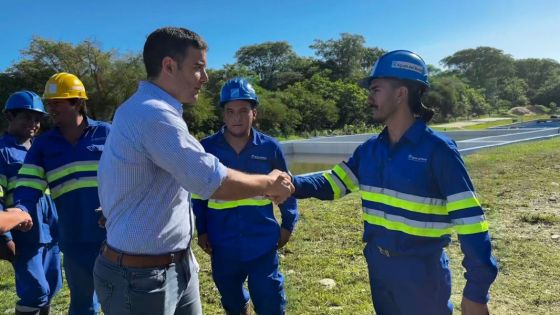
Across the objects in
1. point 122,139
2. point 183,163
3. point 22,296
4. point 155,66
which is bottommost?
point 22,296

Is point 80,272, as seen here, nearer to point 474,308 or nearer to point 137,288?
point 137,288

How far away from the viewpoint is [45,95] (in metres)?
3.12

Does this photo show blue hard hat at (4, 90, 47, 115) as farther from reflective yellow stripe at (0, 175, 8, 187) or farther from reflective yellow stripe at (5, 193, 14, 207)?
reflective yellow stripe at (5, 193, 14, 207)

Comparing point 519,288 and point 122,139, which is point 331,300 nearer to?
point 519,288

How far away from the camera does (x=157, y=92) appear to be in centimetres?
203

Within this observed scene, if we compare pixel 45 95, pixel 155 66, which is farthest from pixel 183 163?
pixel 45 95

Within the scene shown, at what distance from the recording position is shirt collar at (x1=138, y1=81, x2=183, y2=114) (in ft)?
6.64

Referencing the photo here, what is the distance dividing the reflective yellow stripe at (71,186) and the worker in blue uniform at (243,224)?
→ 28.3 inches

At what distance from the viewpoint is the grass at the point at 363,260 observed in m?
3.84

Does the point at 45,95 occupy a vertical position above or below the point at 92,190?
above

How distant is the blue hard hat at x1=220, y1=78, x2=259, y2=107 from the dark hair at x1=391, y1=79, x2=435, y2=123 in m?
1.16

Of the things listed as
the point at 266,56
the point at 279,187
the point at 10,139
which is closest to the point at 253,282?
the point at 279,187

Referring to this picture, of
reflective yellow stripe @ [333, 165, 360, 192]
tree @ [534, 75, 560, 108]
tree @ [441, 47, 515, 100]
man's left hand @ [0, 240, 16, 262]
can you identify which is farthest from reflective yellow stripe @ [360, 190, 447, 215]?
tree @ [441, 47, 515, 100]

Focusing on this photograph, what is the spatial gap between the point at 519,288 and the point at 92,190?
12.0 ft
